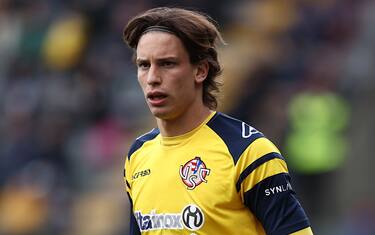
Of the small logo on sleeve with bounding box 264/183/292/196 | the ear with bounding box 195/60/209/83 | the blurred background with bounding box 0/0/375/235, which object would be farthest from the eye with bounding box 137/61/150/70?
the blurred background with bounding box 0/0/375/235

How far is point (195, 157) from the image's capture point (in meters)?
5.48

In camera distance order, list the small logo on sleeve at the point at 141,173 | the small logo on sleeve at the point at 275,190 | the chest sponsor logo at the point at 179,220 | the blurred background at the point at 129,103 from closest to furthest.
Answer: the small logo on sleeve at the point at 275,190 → the chest sponsor logo at the point at 179,220 → the small logo on sleeve at the point at 141,173 → the blurred background at the point at 129,103

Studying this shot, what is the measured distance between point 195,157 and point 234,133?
0.74 feet

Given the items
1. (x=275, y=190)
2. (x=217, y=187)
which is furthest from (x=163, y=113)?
(x=275, y=190)

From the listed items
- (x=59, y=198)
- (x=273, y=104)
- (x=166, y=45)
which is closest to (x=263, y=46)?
(x=273, y=104)

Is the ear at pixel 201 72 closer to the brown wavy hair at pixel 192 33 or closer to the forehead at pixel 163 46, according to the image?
the brown wavy hair at pixel 192 33

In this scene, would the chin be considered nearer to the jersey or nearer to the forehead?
the jersey

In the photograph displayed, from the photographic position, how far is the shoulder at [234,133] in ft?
17.5

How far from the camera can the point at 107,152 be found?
1417 centimetres

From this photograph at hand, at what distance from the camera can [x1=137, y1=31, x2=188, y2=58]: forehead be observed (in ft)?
17.7

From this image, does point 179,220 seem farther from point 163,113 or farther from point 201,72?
point 201,72

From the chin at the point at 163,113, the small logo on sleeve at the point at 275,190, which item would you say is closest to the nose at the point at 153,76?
the chin at the point at 163,113

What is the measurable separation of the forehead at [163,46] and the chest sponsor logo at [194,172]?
532 mm

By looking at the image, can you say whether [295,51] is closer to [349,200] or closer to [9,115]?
[349,200]
